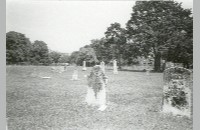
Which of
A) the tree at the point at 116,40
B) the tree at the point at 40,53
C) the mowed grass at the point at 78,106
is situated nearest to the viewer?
the mowed grass at the point at 78,106

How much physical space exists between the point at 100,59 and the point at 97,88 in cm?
98

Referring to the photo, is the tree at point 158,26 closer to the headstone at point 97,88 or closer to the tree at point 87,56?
the tree at point 87,56

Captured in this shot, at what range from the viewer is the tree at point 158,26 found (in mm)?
4762

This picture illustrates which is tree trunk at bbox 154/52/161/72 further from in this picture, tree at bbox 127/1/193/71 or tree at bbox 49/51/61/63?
tree at bbox 49/51/61/63

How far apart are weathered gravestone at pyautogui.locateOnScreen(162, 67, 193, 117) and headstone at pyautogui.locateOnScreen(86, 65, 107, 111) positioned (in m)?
1.23

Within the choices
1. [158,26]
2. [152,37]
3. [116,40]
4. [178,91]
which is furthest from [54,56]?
[178,91]

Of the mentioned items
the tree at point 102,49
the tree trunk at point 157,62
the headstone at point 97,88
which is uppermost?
the tree at point 102,49

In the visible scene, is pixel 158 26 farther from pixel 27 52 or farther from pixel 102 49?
pixel 27 52

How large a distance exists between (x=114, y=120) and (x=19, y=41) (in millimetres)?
2626

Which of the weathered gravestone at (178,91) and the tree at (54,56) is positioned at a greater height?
the tree at (54,56)

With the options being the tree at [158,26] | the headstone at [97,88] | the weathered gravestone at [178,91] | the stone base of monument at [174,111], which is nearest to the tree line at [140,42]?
the tree at [158,26]

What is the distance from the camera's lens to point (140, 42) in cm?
533

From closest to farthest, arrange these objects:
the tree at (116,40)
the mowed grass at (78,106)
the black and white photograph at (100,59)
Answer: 1. the mowed grass at (78,106)
2. the black and white photograph at (100,59)
3. the tree at (116,40)

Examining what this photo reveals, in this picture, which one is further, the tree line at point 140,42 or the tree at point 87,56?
the tree at point 87,56
